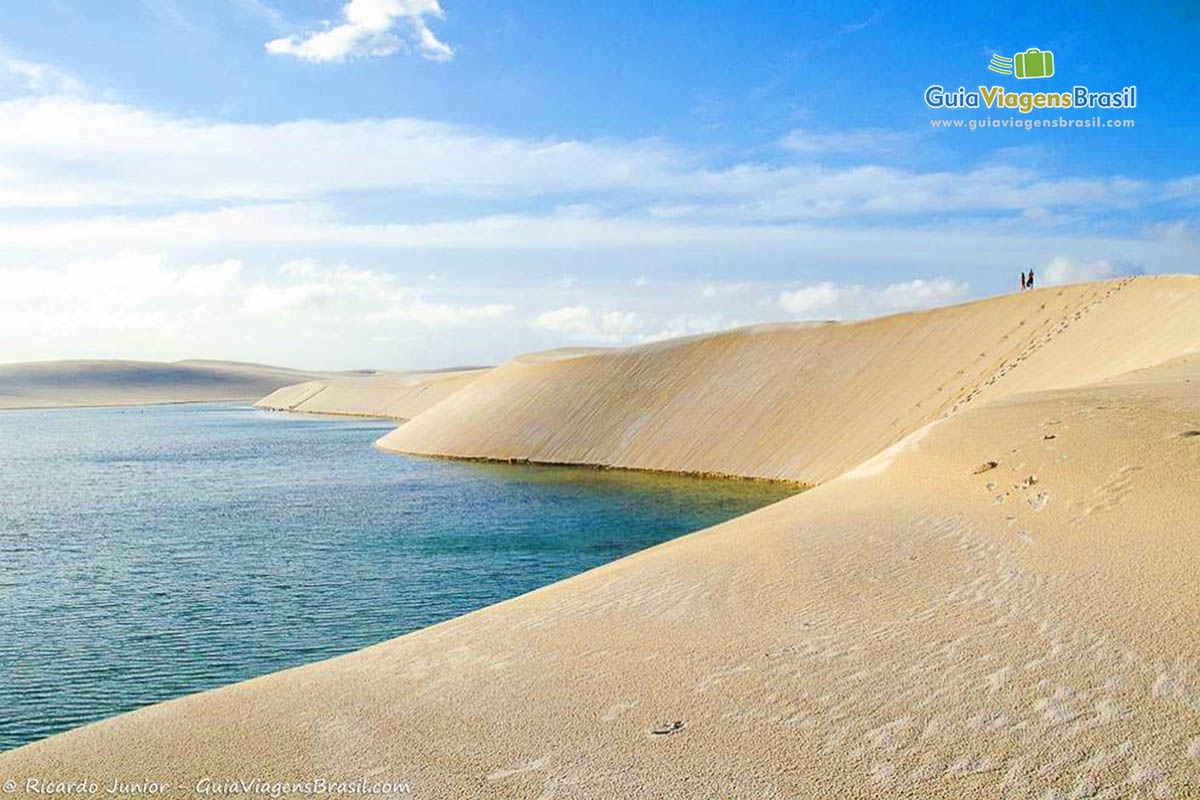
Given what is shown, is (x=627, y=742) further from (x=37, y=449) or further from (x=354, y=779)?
(x=37, y=449)

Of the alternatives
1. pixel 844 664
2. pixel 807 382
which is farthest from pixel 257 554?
pixel 807 382

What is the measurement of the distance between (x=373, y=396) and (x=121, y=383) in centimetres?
8571

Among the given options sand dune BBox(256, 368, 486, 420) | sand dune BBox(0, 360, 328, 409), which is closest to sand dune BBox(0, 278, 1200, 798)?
sand dune BBox(256, 368, 486, 420)

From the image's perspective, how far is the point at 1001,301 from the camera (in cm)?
3822

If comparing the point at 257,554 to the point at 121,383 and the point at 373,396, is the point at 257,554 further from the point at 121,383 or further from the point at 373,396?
the point at 121,383

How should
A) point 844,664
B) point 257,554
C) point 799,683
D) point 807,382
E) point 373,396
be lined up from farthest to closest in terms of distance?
point 373,396, point 807,382, point 257,554, point 844,664, point 799,683

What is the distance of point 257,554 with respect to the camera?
62.7ft

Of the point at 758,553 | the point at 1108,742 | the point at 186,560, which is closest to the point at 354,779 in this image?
the point at 1108,742

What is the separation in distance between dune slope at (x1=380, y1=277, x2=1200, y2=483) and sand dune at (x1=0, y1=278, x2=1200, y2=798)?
49.4 feet

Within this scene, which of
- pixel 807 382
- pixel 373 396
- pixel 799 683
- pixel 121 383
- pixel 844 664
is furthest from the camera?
pixel 121 383

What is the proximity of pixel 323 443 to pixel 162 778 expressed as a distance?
50.0m

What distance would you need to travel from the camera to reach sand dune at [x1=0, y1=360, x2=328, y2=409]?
476 feet

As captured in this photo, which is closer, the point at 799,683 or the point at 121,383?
the point at 799,683

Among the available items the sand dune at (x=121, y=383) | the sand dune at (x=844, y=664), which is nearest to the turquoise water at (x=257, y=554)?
the sand dune at (x=844, y=664)
